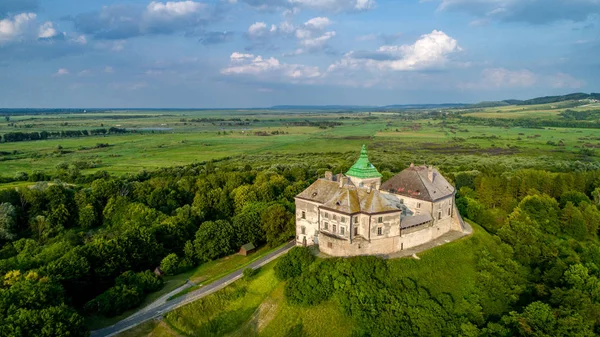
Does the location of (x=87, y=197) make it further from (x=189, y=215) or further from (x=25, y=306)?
(x=25, y=306)

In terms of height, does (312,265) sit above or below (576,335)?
above

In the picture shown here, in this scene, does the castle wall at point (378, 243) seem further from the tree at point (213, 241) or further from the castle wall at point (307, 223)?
the tree at point (213, 241)

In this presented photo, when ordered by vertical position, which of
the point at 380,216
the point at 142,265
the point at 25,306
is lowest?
the point at 142,265

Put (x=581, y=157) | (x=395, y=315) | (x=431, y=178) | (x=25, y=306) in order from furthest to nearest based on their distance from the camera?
(x=581, y=157) < (x=431, y=178) < (x=395, y=315) < (x=25, y=306)

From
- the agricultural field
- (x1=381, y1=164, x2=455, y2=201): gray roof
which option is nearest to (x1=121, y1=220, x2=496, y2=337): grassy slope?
(x1=381, y1=164, x2=455, y2=201): gray roof

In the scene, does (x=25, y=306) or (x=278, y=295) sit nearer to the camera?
(x=25, y=306)

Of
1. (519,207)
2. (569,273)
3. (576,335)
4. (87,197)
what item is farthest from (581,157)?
(87,197)

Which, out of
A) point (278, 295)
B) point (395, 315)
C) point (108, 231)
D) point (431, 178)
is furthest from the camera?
point (108, 231)
